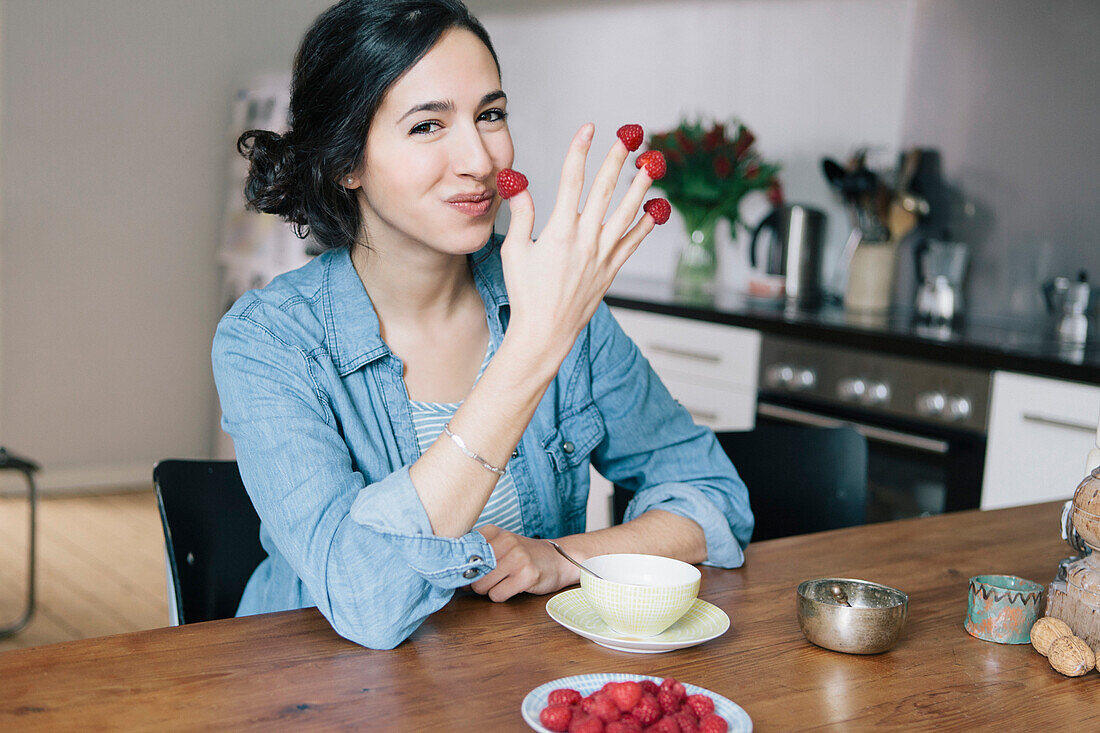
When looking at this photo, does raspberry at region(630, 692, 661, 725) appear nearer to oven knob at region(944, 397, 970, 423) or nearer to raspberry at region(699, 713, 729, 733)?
raspberry at region(699, 713, 729, 733)

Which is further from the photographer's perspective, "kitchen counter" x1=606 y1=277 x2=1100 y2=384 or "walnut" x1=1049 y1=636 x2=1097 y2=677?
"kitchen counter" x1=606 y1=277 x2=1100 y2=384

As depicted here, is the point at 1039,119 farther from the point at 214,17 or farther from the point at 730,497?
the point at 214,17

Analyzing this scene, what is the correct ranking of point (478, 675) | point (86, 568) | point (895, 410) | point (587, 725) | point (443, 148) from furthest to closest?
point (86, 568)
point (895, 410)
point (443, 148)
point (478, 675)
point (587, 725)

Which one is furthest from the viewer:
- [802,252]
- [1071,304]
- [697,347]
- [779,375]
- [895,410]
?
[802,252]

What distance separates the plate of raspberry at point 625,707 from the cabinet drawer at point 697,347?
2178 mm

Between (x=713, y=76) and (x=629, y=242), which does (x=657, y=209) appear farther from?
(x=713, y=76)

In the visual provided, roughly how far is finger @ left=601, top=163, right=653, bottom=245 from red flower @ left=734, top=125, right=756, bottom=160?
2535mm

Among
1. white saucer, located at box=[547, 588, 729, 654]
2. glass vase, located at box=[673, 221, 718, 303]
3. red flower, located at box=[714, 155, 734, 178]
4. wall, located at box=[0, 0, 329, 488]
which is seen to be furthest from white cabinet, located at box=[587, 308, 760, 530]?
wall, located at box=[0, 0, 329, 488]

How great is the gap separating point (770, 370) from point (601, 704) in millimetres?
2256

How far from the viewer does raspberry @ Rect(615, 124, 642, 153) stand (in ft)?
3.41

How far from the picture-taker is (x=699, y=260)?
3723mm

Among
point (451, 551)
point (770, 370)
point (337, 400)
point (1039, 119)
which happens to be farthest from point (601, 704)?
point (1039, 119)

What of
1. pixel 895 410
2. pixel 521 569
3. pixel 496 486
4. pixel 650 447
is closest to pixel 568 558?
pixel 521 569

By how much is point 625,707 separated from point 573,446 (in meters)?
0.65
